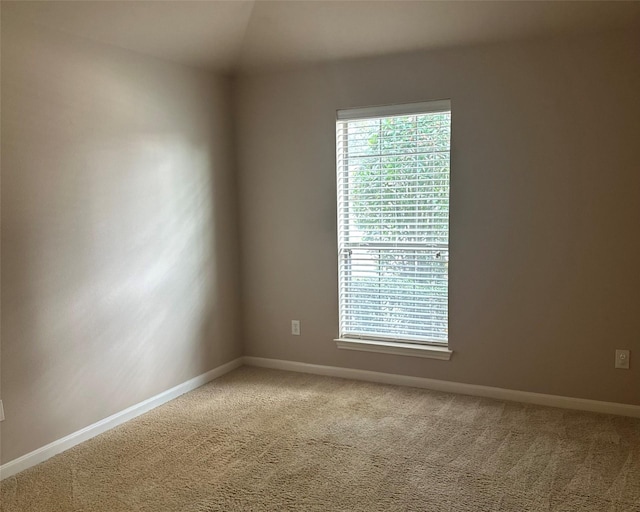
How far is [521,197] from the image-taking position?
3.35 meters

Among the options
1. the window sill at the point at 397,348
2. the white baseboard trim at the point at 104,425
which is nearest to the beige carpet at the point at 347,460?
the white baseboard trim at the point at 104,425

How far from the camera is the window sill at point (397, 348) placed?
12.0ft

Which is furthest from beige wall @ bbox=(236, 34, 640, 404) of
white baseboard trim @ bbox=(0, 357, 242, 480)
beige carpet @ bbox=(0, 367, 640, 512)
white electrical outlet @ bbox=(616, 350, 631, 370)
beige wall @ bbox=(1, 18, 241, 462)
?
white baseboard trim @ bbox=(0, 357, 242, 480)

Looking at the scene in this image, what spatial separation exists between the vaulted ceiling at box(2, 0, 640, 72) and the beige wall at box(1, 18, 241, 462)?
132 millimetres

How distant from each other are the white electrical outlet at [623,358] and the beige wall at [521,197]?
4 cm

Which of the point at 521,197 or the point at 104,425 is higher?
the point at 521,197

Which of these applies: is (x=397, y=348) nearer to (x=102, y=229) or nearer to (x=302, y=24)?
(x=102, y=229)

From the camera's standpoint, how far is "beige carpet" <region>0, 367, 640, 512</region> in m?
2.39

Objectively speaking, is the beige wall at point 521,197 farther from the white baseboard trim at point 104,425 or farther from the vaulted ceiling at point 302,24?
the white baseboard trim at point 104,425

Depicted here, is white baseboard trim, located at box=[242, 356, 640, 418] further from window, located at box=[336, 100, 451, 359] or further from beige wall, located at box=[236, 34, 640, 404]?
window, located at box=[336, 100, 451, 359]

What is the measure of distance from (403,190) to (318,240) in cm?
74

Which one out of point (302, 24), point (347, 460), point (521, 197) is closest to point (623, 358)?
point (521, 197)

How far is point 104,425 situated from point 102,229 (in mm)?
1145

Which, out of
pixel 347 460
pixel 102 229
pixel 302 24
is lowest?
pixel 347 460
